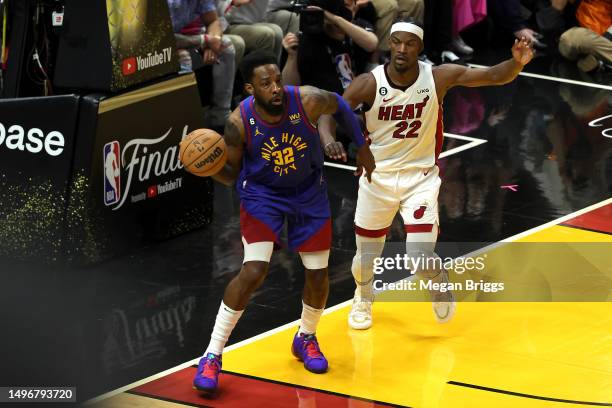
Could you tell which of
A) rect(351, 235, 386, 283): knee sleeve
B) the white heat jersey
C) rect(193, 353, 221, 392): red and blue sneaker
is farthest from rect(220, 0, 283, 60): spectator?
rect(193, 353, 221, 392): red and blue sneaker

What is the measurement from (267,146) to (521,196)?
384cm

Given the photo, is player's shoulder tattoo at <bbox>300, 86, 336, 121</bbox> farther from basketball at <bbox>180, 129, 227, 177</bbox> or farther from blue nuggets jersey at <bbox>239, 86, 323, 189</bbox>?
basketball at <bbox>180, 129, 227, 177</bbox>

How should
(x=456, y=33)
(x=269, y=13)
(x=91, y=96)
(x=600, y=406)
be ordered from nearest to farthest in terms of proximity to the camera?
(x=600, y=406), (x=91, y=96), (x=269, y=13), (x=456, y=33)

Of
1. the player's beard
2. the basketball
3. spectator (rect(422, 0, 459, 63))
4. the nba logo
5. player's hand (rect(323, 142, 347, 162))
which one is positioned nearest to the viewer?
the basketball

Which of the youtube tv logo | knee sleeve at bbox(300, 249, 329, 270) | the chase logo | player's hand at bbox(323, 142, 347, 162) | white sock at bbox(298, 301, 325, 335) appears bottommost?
white sock at bbox(298, 301, 325, 335)

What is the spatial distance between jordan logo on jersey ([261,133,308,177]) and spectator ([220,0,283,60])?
5.62 meters

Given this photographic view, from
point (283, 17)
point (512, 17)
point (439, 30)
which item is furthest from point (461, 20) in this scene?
point (283, 17)

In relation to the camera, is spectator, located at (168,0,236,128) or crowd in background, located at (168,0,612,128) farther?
crowd in background, located at (168,0,612,128)

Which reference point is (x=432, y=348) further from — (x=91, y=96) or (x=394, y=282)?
(x=91, y=96)

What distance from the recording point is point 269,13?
505 inches

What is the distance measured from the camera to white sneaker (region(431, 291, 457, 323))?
7.57 m

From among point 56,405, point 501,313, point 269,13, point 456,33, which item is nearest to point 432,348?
point 501,313

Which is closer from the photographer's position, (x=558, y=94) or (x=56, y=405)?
(x=56, y=405)

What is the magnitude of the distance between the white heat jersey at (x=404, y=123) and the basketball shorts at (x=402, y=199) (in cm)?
6
